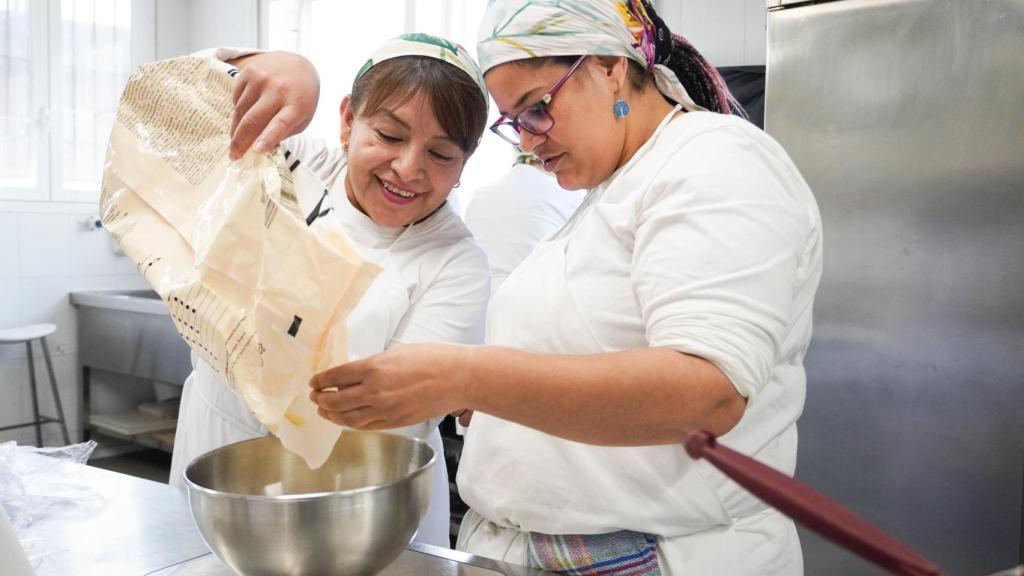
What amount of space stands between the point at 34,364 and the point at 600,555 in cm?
425

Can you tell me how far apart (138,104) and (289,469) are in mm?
463

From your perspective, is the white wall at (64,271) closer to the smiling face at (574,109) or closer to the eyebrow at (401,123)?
the eyebrow at (401,123)

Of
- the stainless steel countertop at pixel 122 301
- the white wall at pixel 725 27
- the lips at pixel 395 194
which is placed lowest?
the stainless steel countertop at pixel 122 301

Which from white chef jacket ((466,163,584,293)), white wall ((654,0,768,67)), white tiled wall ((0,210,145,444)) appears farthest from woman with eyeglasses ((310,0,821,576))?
white tiled wall ((0,210,145,444))

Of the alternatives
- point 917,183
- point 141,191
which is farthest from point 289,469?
point 917,183

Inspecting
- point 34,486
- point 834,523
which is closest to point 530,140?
point 834,523

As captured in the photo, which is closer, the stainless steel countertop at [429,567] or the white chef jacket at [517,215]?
the stainless steel countertop at [429,567]

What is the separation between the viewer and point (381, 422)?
0.80 meters

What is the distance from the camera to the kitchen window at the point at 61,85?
4.15 meters

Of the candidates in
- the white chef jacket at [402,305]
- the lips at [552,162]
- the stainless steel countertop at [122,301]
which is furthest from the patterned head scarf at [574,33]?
the stainless steel countertop at [122,301]

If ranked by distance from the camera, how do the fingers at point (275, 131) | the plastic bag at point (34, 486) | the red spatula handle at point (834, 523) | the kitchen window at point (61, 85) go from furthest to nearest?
the kitchen window at point (61, 85), the plastic bag at point (34, 486), the fingers at point (275, 131), the red spatula handle at point (834, 523)

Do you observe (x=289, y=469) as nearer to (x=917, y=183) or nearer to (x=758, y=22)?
(x=917, y=183)

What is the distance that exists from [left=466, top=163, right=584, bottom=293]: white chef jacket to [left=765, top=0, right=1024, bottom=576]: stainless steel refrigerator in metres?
0.58

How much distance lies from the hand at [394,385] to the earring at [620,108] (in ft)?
1.21
